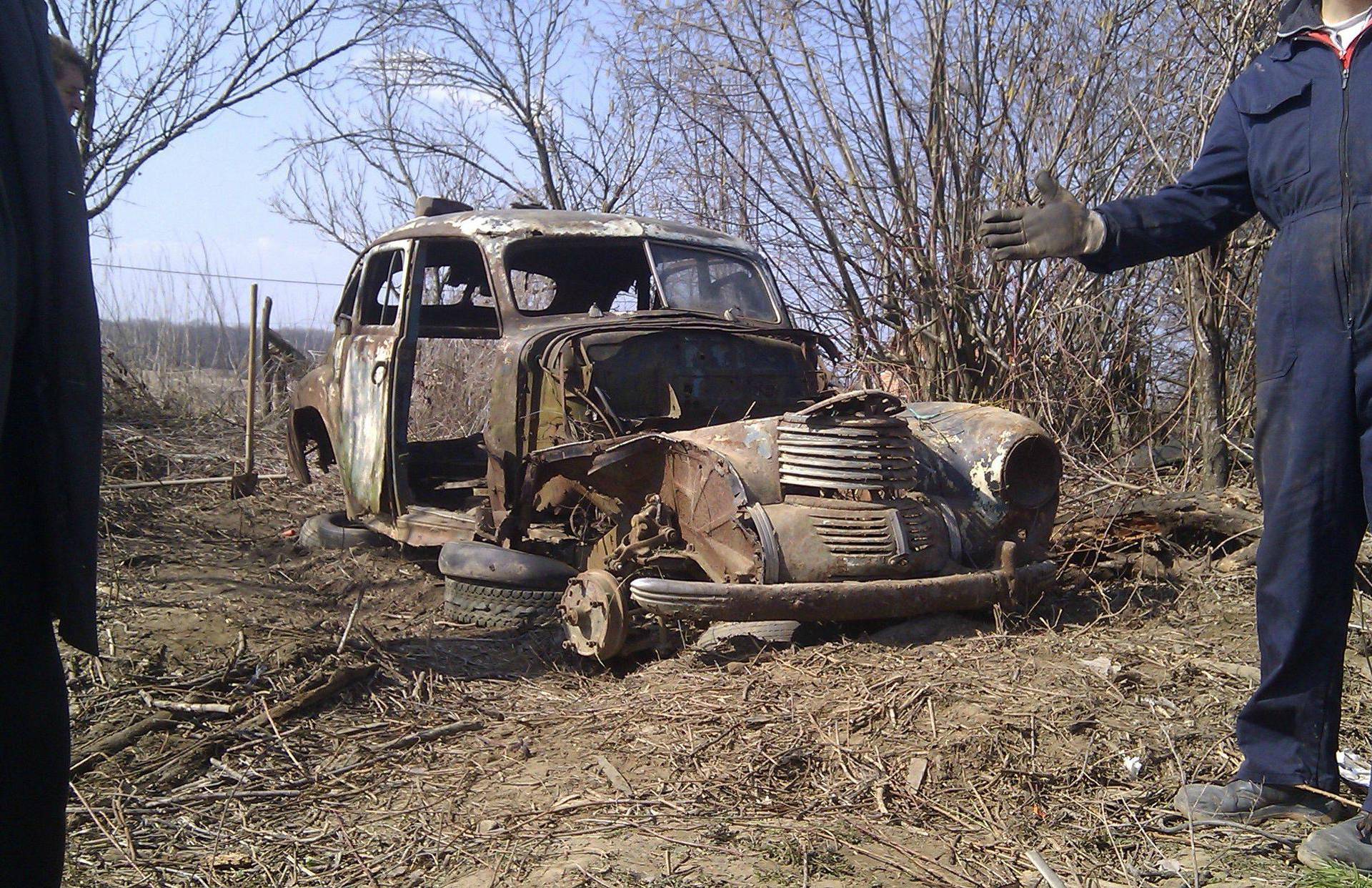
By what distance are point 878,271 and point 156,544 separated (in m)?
4.65

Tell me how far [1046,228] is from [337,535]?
4546 millimetres

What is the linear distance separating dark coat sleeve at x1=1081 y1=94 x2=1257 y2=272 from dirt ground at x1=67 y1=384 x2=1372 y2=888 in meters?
1.33

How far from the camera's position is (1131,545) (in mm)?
4887

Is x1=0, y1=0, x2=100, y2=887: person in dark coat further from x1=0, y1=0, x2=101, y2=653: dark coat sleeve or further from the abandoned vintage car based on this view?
the abandoned vintage car

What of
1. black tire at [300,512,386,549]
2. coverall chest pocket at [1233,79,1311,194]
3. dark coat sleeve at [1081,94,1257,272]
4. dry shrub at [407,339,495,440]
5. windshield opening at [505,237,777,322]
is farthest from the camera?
dry shrub at [407,339,495,440]

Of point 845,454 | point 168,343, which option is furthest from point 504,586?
point 168,343

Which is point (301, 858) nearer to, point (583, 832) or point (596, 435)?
point (583, 832)

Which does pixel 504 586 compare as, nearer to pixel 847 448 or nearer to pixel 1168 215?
pixel 847 448

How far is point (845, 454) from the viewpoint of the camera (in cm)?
385

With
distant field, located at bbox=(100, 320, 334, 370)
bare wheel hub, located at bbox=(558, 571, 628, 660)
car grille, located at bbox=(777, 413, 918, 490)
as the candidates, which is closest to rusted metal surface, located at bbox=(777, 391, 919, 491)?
car grille, located at bbox=(777, 413, 918, 490)

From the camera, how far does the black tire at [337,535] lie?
19.7ft

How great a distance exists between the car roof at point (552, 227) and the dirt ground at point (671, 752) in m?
2.02

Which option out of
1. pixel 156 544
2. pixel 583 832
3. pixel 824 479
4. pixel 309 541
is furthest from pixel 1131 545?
pixel 156 544

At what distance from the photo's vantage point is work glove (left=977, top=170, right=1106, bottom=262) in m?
2.64
